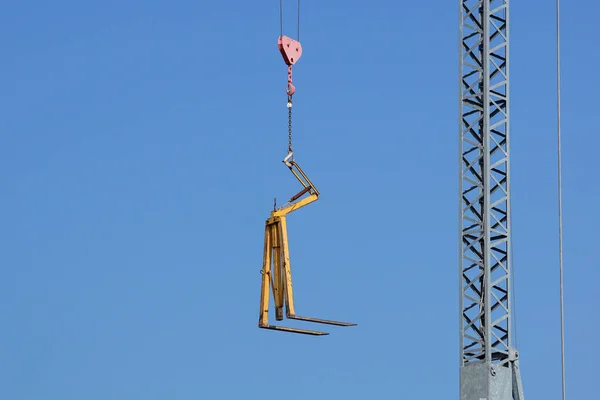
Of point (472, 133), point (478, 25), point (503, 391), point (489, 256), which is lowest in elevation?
point (503, 391)

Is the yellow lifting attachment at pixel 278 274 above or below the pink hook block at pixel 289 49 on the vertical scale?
below

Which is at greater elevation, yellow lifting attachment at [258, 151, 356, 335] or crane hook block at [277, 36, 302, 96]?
crane hook block at [277, 36, 302, 96]

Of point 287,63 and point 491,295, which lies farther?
point 287,63

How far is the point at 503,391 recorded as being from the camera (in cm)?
5822

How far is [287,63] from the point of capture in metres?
63.8

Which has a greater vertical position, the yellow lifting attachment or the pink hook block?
the pink hook block

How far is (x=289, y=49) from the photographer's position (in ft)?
211

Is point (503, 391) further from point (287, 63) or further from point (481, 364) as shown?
point (287, 63)

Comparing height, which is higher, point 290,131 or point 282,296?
point 290,131

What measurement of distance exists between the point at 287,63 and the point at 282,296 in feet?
29.7

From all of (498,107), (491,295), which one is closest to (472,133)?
(498,107)

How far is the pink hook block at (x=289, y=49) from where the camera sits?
6394cm

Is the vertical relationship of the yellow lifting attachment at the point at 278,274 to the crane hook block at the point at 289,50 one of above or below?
below

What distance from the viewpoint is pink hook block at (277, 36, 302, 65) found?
63938 millimetres
